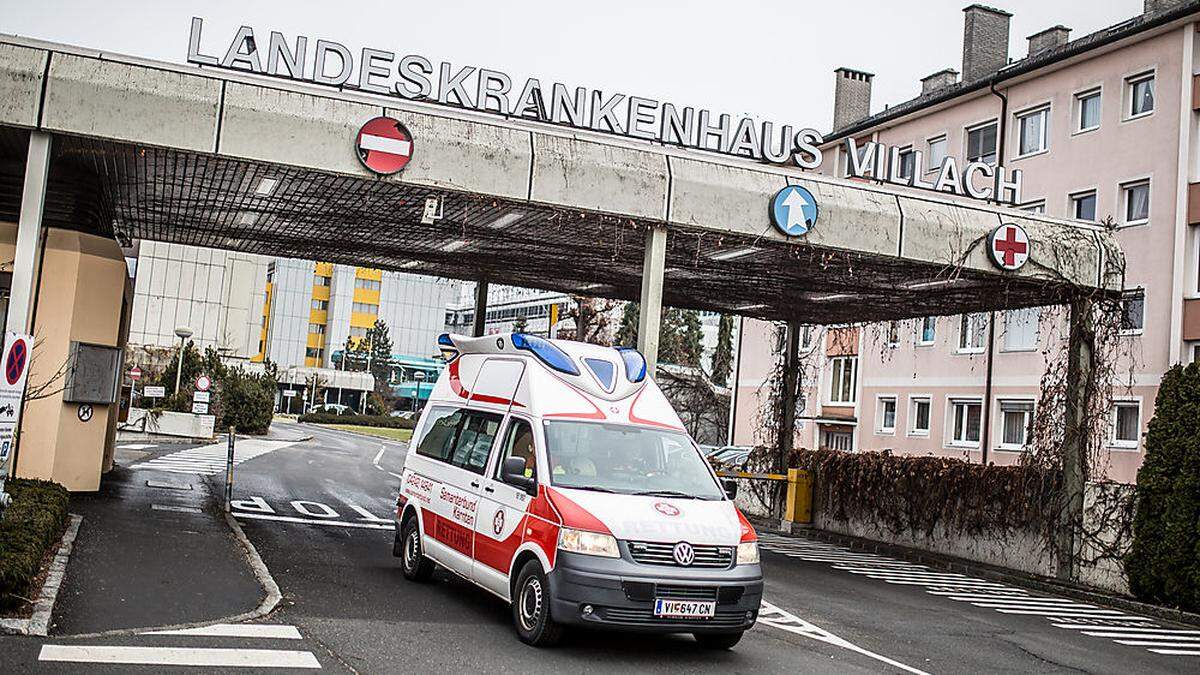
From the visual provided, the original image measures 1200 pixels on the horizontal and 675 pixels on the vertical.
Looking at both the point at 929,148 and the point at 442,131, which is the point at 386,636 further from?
the point at 929,148

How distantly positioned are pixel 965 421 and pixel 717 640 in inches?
1288

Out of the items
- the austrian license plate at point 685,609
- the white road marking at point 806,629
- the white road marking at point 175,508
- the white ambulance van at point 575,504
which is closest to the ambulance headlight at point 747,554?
the white ambulance van at point 575,504

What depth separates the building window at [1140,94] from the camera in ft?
111

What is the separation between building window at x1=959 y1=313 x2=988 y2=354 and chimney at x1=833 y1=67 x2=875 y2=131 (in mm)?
12057

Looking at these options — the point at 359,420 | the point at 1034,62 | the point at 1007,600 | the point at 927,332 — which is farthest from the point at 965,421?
the point at 359,420

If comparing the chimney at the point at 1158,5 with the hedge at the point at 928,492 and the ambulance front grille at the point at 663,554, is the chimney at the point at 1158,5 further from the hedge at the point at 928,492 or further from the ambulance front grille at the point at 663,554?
the ambulance front grille at the point at 663,554

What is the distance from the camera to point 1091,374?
19516mm

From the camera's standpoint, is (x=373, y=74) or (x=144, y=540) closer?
(x=144, y=540)

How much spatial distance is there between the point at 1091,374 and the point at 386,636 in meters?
14.3

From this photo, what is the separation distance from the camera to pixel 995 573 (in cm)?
1981

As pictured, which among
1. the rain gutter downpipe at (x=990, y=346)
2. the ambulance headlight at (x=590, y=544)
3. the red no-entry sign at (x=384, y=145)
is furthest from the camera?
the rain gutter downpipe at (x=990, y=346)

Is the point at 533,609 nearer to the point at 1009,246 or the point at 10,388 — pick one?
the point at 10,388

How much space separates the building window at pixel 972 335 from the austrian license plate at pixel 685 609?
105 feet

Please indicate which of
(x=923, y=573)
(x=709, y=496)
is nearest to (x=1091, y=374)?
(x=923, y=573)
